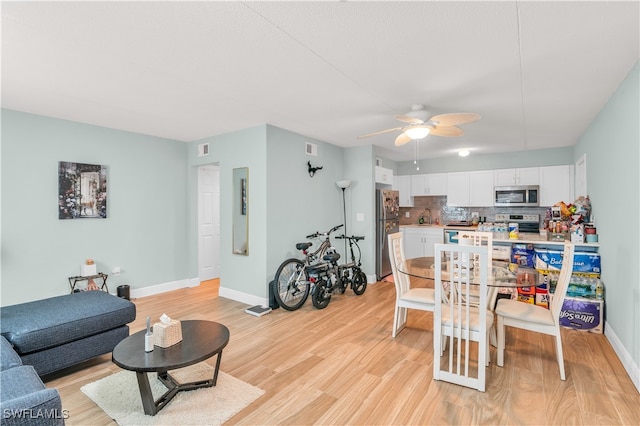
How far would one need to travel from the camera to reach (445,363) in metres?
2.72

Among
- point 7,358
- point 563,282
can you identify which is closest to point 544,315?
point 563,282

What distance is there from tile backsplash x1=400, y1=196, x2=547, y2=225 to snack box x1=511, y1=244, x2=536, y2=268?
6.31ft

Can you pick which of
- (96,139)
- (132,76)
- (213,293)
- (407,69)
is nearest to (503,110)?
(407,69)

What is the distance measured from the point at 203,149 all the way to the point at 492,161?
525 centimetres

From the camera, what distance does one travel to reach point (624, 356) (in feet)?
8.70

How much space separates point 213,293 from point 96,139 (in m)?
2.65

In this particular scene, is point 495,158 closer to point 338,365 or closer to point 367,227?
point 367,227

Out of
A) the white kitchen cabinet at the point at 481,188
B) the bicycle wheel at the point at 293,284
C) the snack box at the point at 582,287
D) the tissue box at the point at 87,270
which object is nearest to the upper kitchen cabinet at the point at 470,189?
the white kitchen cabinet at the point at 481,188

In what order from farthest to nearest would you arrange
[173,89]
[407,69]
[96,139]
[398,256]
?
[96,139] → [398,256] → [173,89] → [407,69]

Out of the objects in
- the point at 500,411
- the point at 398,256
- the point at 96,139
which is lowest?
the point at 500,411

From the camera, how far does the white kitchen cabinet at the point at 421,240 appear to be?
6355mm

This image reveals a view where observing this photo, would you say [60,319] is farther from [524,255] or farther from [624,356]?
[524,255]

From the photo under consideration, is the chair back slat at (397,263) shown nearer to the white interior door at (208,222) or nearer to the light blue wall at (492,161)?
the white interior door at (208,222)

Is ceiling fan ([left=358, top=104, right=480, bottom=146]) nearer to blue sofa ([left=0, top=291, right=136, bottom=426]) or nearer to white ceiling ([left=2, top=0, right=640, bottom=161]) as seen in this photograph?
white ceiling ([left=2, top=0, right=640, bottom=161])
